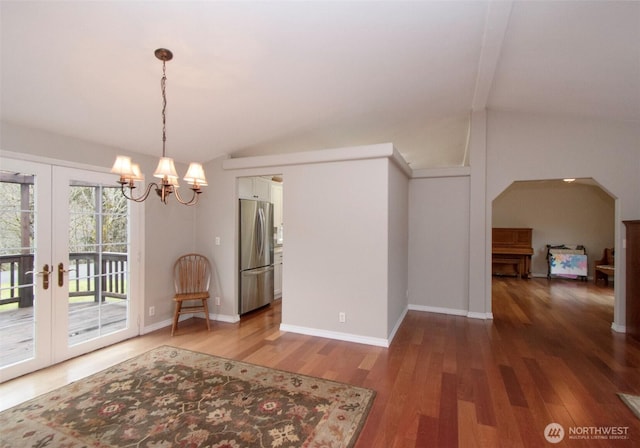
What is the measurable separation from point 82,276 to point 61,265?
256 mm

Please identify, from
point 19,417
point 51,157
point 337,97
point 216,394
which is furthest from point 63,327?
point 337,97

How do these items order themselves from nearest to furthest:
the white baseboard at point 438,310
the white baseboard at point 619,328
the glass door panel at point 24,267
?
the glass door panel at point 24,267 < the white baseboard at point 619,328 < the white baseboard at point 438,310

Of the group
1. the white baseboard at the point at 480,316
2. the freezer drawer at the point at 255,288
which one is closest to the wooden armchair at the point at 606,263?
the white baseboard at the point at 480,316

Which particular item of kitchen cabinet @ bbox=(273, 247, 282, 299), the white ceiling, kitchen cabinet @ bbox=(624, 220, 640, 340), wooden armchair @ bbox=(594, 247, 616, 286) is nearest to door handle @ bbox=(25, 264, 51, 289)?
the white ceiling

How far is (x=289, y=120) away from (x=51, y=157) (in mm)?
2517

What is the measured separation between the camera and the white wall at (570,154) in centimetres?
395

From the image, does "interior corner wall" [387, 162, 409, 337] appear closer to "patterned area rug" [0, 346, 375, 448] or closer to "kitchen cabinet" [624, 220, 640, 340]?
"patterned area rug" [0, 346, 375, 448]

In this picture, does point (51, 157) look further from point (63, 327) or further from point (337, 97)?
point (337, 97)

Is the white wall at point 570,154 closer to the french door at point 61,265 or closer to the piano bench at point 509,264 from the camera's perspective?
the piano bench at point 509,264

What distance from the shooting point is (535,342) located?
139 inches

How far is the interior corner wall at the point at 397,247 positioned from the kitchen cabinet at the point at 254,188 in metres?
2.26

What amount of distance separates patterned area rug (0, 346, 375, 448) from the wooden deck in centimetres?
73

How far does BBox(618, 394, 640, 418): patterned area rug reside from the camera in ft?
7.23

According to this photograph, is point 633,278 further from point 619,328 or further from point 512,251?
point 512,251
